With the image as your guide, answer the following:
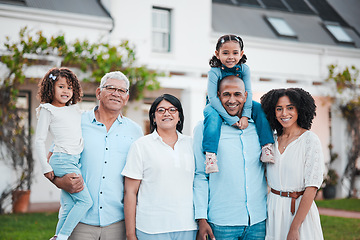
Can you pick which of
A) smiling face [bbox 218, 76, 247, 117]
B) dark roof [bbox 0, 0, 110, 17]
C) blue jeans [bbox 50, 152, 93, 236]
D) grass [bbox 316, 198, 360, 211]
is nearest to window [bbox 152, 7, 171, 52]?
dark roof [bbox 0, 0, 110, 17]

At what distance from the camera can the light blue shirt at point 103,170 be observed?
324 centimetres

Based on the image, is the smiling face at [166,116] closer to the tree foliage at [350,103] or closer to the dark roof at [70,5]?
the dark roof at [70,5]

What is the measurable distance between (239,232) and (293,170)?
601 millimetres

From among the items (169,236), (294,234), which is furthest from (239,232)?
(169,236)

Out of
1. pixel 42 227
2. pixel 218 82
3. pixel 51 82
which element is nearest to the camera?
pixel 51 82

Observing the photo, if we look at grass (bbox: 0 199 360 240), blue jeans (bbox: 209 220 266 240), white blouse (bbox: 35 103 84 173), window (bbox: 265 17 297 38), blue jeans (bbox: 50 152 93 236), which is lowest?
grass (bbox: 0 199 360 240)

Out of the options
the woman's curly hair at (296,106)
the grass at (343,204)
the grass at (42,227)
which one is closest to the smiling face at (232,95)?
the woman's curly hair at (296,106)

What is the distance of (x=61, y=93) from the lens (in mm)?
3441

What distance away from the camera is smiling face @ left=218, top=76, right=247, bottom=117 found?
338 cm

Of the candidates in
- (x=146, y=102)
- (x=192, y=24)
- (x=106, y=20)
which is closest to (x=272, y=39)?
(x=192, y=24)

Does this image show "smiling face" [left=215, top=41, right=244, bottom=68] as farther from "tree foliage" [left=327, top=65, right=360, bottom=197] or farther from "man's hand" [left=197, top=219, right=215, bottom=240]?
"tree foliage" [left=327, top=65, right=360, bottom=197]

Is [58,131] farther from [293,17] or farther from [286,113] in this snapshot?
[293,17]

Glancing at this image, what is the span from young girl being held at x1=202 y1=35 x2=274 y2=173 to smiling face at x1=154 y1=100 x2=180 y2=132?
259 mm

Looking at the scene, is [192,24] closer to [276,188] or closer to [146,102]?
[146,102]
